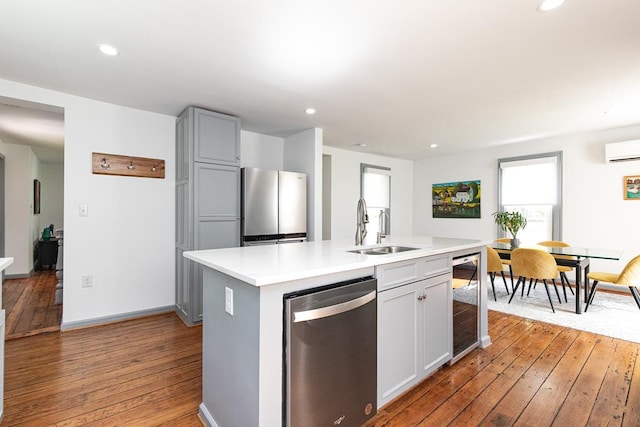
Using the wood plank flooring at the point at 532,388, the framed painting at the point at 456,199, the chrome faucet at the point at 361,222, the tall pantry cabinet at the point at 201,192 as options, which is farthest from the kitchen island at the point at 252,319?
the framed painting at the point at 456,199

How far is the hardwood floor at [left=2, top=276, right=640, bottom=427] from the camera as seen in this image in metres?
1.82

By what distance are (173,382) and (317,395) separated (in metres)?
1.31

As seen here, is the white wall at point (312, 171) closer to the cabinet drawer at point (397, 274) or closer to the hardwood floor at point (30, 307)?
the cabinet drawer at point (397, 274)

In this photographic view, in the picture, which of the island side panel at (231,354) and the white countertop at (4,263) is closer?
the island side panel at (231,354)

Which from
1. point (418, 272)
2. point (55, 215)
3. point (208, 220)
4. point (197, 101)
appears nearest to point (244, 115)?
point (197, 101)

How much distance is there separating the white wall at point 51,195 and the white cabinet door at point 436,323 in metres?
8.70

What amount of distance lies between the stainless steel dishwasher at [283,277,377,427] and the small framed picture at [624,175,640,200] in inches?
197

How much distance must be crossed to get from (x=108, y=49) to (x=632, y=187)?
6.45 m

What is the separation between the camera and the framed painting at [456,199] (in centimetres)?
615

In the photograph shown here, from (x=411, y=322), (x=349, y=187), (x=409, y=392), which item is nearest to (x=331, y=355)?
(x=411, y=322)

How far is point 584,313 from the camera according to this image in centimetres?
363

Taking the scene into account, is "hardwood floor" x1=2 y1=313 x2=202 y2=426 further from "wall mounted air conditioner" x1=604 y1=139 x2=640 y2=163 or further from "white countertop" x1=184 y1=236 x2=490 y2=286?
"wall mounted air conditioner" x1=604 y1=139 x2=640 y2=163

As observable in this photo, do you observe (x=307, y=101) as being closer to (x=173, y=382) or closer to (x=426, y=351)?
(x=426, y=351)

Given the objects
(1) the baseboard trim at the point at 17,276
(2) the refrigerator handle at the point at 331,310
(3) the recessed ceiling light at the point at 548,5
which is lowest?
(1) the baseboard trim at the point at 17,276
